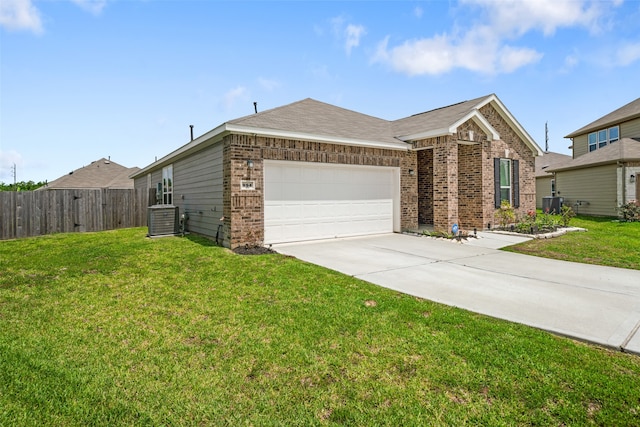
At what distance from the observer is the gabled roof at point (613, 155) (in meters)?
17.2

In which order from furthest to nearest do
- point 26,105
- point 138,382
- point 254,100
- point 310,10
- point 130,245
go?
point 254,100
point 26,105
point 310,10
point 130,245
point 138,382

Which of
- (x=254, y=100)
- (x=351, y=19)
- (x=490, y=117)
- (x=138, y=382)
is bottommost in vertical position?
(x=138, y=382)

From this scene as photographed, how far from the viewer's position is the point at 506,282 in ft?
19.0

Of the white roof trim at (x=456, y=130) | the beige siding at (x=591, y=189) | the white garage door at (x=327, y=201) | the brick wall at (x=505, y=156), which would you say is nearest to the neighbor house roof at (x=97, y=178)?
the white garage door at (x=327, y=201)

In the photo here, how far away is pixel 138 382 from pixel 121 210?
47.0 feet

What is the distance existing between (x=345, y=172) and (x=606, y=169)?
16767 mm

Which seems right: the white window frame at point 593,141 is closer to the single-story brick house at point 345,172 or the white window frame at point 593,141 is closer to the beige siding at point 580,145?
the beige siding at point 580,145

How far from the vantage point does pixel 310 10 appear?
10008mm

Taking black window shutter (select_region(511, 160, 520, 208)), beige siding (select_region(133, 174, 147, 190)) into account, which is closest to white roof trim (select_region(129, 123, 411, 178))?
black window shutter (select_region(511, 160, 520, 208))

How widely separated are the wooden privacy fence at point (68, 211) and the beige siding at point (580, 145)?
95.6 feet

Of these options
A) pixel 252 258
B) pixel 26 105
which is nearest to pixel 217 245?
pixel 252 258

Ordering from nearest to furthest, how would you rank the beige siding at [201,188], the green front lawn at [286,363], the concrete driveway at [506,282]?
the green front lawn at [286,363], the concrete driveway at [506,282], the beige siding at [201,188]

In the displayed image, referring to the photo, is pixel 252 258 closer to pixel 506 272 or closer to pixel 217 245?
pixel 217 245

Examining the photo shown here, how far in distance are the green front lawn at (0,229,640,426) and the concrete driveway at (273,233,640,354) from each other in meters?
0.44
